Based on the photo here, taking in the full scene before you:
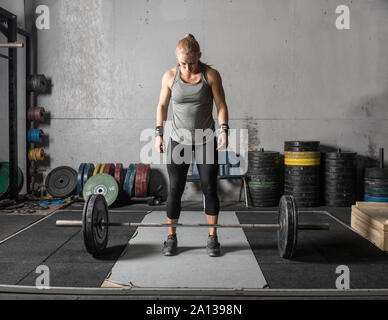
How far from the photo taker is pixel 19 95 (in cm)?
463

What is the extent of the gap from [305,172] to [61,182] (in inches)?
119

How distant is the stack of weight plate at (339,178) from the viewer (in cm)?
426

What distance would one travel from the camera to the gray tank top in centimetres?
230

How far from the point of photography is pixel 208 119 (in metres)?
2.38

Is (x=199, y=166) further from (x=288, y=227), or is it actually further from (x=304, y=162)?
(x=304, y=162)

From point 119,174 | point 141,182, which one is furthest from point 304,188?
point 119,174

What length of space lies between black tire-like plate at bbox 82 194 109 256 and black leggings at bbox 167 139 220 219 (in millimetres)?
473

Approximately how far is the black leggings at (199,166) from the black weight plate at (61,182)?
8.42 ft

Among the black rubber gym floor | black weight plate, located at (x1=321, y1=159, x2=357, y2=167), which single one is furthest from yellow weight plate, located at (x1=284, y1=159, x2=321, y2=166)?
the black rubber gym floor

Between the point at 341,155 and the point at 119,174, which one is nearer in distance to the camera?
the point at 341,155

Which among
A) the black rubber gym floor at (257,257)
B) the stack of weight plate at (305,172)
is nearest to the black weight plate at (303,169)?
the stack of weight plate at (305,172)
